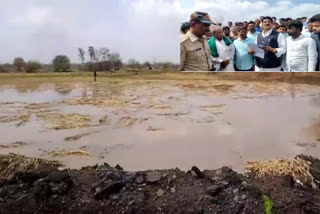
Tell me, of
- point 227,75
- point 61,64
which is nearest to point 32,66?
point 61,64

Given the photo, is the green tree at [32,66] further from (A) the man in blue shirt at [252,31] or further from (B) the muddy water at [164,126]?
(A) the man in blue shirt at [252,31]

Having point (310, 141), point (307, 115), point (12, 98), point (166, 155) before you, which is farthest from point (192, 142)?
point (12, 98)

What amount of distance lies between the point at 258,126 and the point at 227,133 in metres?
0.80

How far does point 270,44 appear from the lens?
4539 millimetres

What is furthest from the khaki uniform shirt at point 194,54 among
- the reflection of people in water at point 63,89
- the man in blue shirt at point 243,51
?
the reflection of people in water at point 63,89

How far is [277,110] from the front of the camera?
8367mm

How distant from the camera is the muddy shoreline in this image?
321 cm

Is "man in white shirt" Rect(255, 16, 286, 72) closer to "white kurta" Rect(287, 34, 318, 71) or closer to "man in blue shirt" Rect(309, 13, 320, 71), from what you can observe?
"white kurta" Rect(287, 34, 318, 71)

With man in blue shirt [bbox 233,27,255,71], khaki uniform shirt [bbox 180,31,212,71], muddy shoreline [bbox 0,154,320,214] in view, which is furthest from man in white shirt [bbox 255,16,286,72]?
muddy shoreline [bbox 0,154,320,214]

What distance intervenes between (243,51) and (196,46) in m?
0.60

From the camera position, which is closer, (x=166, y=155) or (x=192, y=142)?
(x=166, y=155)

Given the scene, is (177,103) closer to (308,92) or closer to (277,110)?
(277,110)

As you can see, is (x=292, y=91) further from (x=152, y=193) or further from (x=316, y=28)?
(x=152, y=193)

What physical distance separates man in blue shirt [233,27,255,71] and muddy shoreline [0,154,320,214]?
165 centimetres
